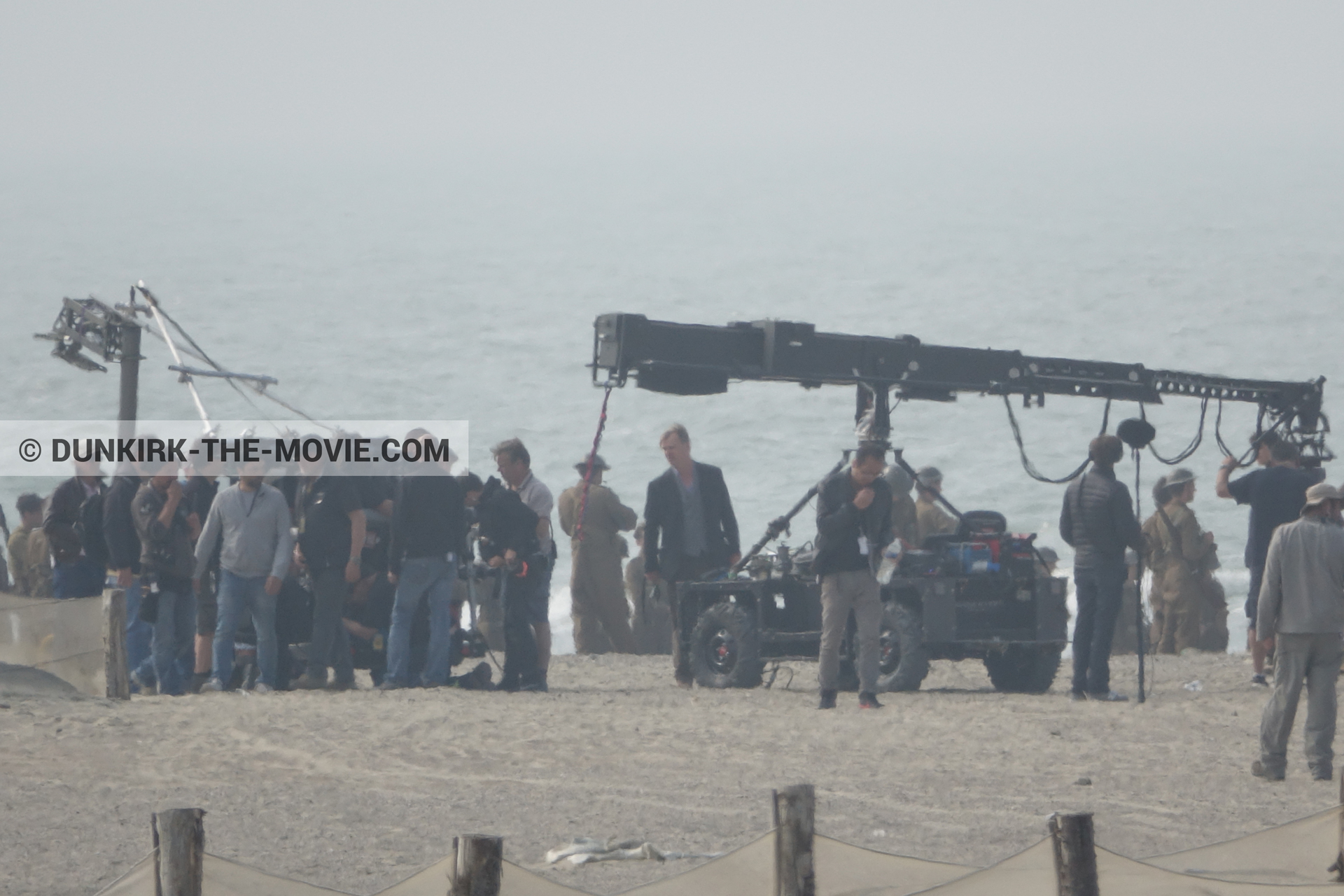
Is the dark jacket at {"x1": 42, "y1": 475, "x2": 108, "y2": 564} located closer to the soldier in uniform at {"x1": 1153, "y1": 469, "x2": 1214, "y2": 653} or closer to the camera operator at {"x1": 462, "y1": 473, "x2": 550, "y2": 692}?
the camera operator at {"x1": 462, "y1": 473, "x2": 550, "y2": 692}

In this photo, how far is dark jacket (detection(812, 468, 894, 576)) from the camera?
1091 centimetres

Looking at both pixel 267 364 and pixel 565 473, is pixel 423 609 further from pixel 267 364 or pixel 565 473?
pixel 267 364

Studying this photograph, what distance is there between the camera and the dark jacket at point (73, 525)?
1240 centimetres


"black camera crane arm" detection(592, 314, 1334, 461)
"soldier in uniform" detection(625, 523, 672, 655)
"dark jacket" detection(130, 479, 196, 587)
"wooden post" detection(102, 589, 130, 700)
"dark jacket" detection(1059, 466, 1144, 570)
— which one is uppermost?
"black camera crane arm" detection(592, 314, 1334, 461)

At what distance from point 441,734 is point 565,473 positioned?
110ft

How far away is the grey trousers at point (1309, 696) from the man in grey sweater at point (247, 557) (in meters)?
6.16

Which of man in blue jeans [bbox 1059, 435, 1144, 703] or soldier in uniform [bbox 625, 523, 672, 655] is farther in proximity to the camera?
soldier in uniform [bbox 625, 523, 672, 655]

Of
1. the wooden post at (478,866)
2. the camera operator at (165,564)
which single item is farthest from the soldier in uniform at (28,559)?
the wooden post at (478,866)

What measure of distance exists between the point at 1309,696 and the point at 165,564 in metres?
7.03

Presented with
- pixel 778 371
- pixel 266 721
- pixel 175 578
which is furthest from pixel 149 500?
pixel 778 371

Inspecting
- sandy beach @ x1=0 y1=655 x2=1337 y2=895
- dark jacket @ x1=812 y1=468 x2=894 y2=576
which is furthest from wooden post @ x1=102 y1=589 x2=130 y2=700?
dark jacket @ x1=812 y1=468 x2=894 y2=576

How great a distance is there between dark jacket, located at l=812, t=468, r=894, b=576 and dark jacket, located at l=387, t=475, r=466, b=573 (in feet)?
8.17

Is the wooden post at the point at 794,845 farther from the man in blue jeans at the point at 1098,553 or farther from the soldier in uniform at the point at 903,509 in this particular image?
the soldier in uniform at the point at 903,509

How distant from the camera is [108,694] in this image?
11.3 meters
